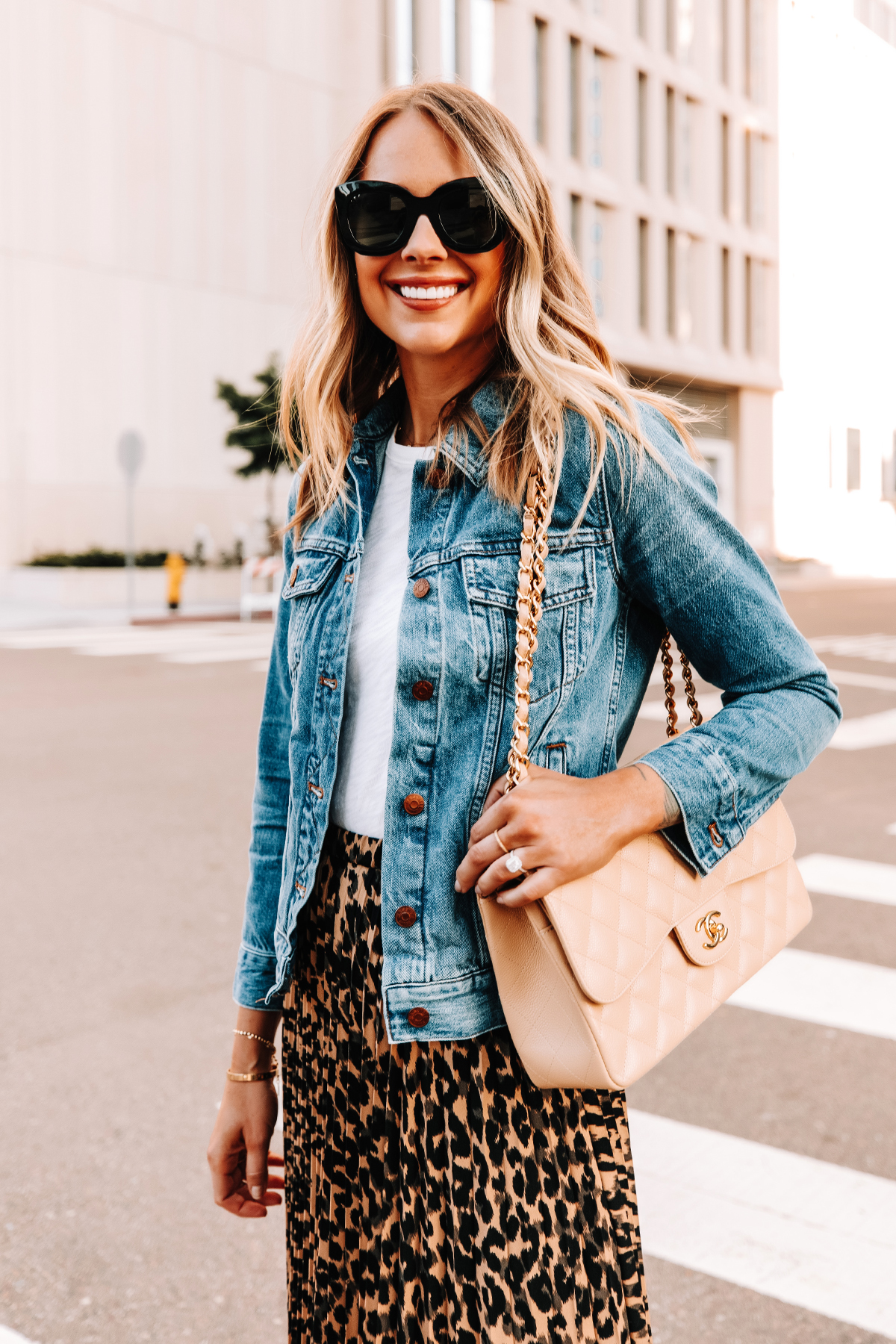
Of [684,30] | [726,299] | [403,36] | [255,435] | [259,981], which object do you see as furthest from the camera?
[726,299]

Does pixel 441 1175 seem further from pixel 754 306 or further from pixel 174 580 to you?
pixel 754 306

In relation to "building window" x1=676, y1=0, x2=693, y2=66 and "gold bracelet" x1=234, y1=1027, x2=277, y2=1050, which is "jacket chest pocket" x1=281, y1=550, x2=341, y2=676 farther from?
"building window" x1=676, y1=0, x2=693, y2=66

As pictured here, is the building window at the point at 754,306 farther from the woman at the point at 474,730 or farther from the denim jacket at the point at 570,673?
the denim jacket at the point at 570,673

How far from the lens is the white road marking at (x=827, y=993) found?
4301 millimetres

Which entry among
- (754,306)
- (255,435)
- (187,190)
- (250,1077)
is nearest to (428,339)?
(250,1077)

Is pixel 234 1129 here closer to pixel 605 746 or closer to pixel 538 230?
pixel 605 746

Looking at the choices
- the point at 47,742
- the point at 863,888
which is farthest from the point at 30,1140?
the point at 47,742

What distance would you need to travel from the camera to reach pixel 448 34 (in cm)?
3438

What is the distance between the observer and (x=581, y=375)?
1511mm

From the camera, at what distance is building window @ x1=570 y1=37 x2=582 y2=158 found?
37.6 m

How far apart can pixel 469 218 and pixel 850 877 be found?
196 inches

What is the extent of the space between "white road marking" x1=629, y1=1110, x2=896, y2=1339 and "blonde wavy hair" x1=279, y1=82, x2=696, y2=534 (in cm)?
194

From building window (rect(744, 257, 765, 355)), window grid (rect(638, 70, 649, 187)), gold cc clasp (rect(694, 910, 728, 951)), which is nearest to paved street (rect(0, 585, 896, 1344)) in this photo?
gold cc clasp (rect(694, 910, 728, 951))

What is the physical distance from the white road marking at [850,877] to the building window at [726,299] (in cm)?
3891
